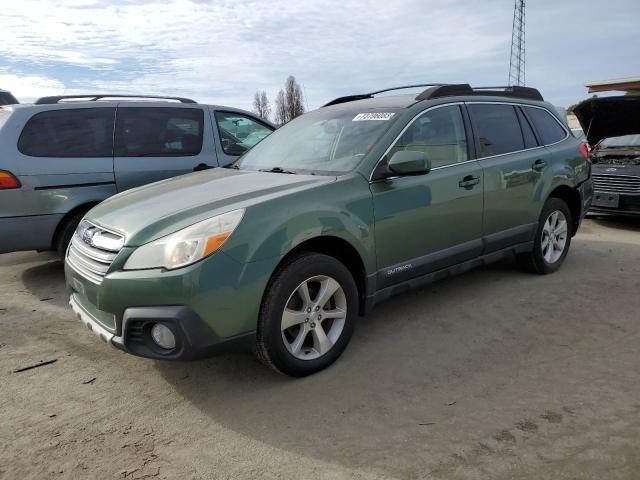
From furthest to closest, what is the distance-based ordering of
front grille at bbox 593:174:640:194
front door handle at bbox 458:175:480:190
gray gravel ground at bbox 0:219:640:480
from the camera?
front grille at bbox 593:174:640:194 → front door handle at bbox 458:175:480:190 → gray gravel ground at bbox 0:219:640:480

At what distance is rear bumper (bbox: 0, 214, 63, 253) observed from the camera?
452 cm

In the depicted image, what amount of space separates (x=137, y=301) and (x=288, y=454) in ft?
3.50

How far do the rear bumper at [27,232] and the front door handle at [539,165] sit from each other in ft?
14.1

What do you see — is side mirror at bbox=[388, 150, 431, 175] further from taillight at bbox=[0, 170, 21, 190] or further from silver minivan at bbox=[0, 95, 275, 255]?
taillight at bbox=[0, 170, 21, 190]

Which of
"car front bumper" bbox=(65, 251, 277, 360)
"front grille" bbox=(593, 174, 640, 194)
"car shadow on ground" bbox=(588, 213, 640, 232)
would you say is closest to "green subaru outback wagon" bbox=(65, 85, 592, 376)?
"car front bumper" bbox=(65, 251, 277, 360)

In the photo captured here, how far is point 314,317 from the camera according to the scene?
304cm

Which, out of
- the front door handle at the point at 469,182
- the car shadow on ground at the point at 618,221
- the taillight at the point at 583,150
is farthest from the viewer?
the car shadow on ground at the point at 618,221

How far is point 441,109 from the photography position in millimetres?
3906

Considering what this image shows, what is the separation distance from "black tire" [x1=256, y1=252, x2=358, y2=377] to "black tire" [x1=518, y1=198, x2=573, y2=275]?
2.33 metres

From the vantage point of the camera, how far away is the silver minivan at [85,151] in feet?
15.1

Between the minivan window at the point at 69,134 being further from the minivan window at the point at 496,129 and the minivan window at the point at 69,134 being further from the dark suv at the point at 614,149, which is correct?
the dark suv at the point at 614,149

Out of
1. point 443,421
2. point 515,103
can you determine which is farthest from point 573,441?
point 515,103

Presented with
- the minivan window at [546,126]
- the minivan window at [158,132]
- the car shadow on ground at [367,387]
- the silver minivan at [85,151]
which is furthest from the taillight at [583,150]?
the minivan window at [158,132]

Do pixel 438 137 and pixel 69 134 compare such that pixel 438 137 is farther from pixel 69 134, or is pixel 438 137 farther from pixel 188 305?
pixel 69 134
